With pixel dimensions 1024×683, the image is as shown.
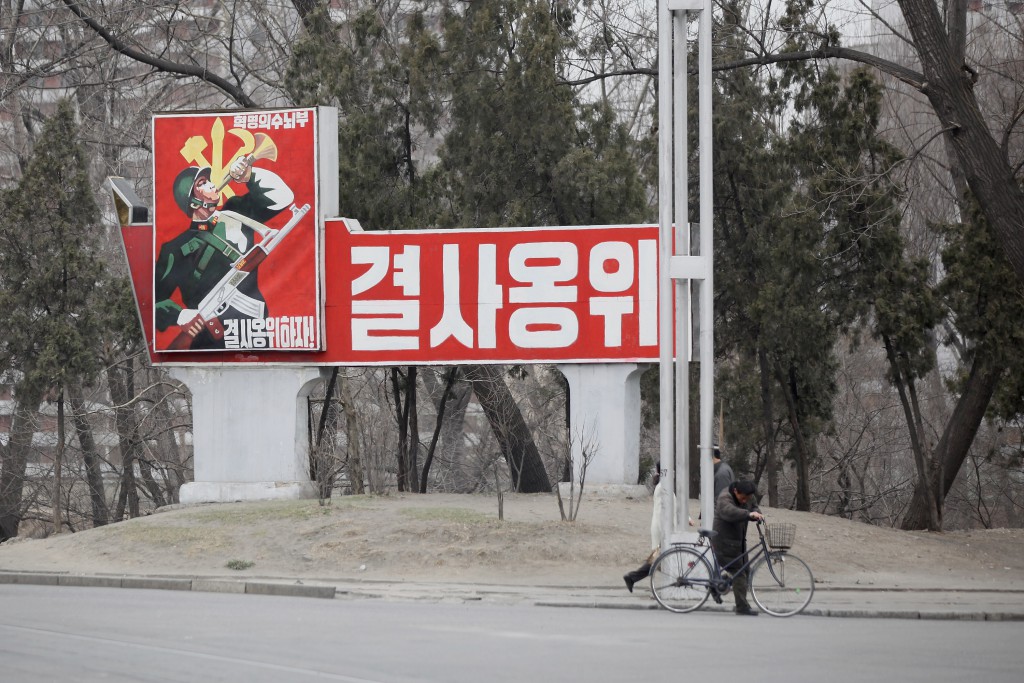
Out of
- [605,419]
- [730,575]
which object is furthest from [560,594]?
[605,419]

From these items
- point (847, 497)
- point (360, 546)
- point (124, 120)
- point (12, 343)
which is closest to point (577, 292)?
point (360, 546)

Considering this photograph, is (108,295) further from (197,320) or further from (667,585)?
(667,585)

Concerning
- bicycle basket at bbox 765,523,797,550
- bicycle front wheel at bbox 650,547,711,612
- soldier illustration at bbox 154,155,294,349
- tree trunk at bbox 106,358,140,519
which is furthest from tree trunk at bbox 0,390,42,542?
bicycle basket at bbox 765,523,797,550

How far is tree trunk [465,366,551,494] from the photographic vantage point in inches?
1373

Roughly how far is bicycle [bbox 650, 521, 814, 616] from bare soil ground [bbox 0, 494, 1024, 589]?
2.86 m

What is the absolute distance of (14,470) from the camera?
36781 millimetres

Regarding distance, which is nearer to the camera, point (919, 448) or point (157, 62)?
point (919, 448)

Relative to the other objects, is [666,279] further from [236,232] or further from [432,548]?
[236,232]

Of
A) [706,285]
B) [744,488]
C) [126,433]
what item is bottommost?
[126,433]

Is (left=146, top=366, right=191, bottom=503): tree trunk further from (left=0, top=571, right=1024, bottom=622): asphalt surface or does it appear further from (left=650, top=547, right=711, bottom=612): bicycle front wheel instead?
(left=650, top=547, right=711, bottom=612): bicycle front wheel

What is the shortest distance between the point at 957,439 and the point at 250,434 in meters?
14.5

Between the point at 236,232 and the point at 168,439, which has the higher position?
the point at 236,232

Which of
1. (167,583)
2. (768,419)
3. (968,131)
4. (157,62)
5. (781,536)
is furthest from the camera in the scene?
(157,62)

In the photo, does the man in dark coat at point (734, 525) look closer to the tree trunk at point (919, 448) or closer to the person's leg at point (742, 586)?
the person's leg at point (742, 586)
